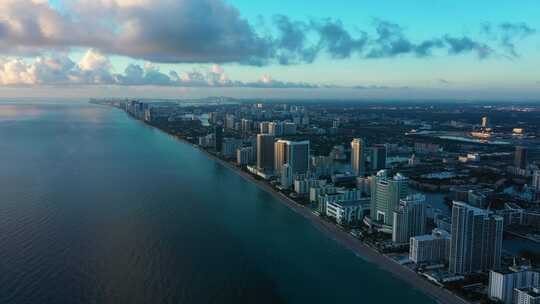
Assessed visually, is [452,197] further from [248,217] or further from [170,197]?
[170,197]

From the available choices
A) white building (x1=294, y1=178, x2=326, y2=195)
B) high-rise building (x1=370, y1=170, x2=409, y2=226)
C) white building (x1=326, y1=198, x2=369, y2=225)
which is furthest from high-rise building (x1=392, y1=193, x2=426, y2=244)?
white building (x1=294, y1=178, x2=326, y2=195)

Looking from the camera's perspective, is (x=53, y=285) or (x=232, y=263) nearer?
(x=53, y=285)

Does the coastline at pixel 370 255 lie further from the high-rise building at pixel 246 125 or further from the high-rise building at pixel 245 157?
the high-rise building at pixel 246 125

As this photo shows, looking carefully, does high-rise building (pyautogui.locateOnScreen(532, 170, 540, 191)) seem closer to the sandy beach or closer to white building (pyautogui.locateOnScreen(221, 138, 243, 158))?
the sandy beach

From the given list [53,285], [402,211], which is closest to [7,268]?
[53,285]

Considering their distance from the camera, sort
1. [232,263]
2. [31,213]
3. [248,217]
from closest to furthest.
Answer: [232,263] → [31,213] → [248,217]

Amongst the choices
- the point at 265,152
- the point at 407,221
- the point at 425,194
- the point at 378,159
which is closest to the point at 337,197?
the point at 407,221
